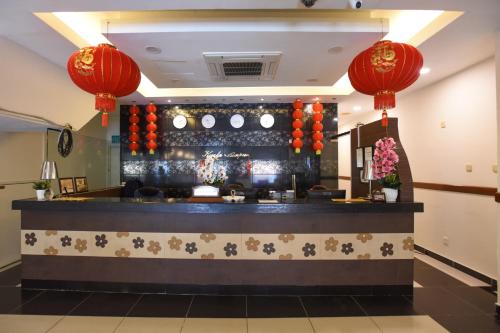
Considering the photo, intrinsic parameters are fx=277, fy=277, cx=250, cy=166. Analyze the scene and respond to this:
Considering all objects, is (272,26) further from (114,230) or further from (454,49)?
(114,230)

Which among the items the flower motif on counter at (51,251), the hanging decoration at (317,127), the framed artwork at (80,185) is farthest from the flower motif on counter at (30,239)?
the hanging decoration at (317,127)

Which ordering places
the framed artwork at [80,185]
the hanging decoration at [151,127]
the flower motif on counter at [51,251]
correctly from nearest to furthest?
1. the flower motif on counter at [51,251]
2. the framed artwork at [80,185]
3. the hanging decoration at [151,127]

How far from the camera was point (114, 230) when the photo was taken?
3088 mm

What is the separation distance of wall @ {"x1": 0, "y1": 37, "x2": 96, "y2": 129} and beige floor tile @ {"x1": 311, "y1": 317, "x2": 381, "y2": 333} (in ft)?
13.4

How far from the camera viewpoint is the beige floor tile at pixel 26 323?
2.36m

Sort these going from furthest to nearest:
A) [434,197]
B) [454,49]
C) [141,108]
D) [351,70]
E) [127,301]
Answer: [141,108] < [434,197] < [454,49] < [127,301] < [351,70]

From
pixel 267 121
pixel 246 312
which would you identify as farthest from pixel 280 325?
pixel 267 121

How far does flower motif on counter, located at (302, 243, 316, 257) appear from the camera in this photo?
3.01 meters

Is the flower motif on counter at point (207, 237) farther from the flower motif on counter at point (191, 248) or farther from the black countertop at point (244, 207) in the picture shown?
the black countertop at point (244, 207)

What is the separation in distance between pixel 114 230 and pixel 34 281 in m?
1.10

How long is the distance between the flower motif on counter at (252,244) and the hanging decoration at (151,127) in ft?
12.3

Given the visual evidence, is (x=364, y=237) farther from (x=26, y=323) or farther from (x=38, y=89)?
(x=38, y=89)

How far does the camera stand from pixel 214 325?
8.03 ft

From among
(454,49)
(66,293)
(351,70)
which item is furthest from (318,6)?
(66,293)
